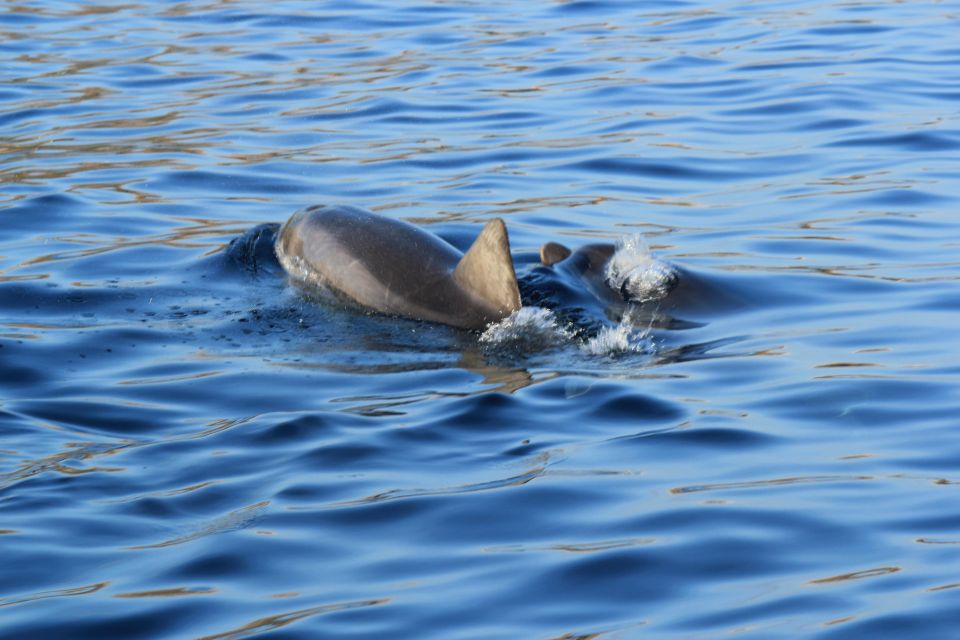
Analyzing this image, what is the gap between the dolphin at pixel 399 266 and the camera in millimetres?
7953

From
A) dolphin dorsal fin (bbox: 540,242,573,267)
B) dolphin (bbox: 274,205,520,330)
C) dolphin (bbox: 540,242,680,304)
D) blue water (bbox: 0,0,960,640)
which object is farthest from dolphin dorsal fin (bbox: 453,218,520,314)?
dolphin dorsal fin (bbox: 540,242,573,267)

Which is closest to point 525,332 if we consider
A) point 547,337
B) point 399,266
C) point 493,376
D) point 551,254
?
point 547,337

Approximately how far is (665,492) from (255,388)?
7.53 ft

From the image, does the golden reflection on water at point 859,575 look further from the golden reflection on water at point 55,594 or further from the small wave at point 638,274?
the small wave at point 638,274

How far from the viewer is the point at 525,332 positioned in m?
7.86

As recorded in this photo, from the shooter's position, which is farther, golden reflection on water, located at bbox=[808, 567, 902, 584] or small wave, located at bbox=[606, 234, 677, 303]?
small wave, located at bbox=[606, 234, 677, 303]

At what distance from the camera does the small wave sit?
28.4 feet

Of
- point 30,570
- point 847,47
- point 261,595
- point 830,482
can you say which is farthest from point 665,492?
point 847,47

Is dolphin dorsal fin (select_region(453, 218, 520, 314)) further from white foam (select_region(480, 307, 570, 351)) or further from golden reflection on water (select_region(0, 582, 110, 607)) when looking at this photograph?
golden reflection on water (select_region(0, 582, 110, 607))

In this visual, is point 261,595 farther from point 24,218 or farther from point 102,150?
point 102,150

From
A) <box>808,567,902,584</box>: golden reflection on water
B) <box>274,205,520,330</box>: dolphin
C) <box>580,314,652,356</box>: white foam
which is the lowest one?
<box>580,314,652,356</box>: white foam

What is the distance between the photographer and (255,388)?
723cm

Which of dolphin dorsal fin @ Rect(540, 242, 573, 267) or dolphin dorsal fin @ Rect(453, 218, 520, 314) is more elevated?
dolphin dorsal fin @ Rect(453, 218, 520, 314)

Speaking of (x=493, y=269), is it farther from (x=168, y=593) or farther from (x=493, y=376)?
(x=168, y=593)
